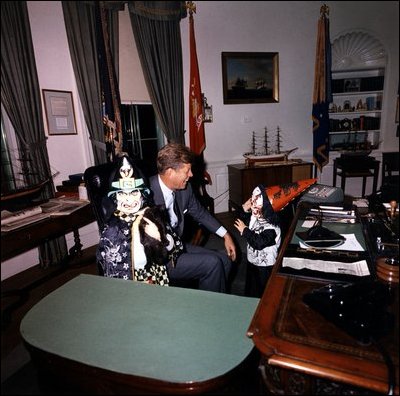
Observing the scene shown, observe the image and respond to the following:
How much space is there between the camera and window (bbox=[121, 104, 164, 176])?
164 inches

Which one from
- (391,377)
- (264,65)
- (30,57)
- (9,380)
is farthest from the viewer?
(264,65)

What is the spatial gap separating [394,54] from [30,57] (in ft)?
3.29

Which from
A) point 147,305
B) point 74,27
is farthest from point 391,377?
point 74,27

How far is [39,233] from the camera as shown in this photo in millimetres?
1430

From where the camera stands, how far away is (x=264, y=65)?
4.72 metres

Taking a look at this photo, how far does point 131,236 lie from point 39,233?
1.54 feet

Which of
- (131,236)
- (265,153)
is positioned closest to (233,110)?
(265,153)

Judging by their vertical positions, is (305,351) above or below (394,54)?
below

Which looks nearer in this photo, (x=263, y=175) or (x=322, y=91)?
(x=322, y=91)

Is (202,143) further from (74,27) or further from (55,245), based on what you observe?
(74,27)

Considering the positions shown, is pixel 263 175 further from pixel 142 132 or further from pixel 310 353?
pixel 310 353


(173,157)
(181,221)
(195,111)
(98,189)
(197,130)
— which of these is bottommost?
(181,221)

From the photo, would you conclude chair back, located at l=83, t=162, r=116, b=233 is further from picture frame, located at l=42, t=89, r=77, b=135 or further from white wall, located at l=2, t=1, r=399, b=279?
picture frame, located at l=42, t=89, r=77, b=135

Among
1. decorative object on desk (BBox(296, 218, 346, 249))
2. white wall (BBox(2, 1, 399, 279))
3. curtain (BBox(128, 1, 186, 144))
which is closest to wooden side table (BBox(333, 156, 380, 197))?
white wall (BBox(2, 1, 399, 279))
